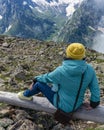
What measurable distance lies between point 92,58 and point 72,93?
70.2 feet

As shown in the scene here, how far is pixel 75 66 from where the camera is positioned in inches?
496

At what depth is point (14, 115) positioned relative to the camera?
44.1 ft

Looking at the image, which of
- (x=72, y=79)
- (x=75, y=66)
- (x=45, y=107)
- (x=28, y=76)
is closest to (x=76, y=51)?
(x=75, y=66)

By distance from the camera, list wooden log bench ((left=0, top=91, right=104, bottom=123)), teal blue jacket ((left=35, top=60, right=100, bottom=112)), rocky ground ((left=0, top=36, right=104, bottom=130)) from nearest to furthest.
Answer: teal blue jacket ((left=35, top=60, right=100, bottom=112))
wooden log bench ((left=0, top=91, right=104, bottom=123))
rocky ground ((left=0, top=36, right=104, bottom=130))

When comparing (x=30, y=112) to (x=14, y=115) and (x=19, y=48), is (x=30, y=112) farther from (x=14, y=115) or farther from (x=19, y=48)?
(x=19, y=48)

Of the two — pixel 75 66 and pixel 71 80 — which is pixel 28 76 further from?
pixel 75 66

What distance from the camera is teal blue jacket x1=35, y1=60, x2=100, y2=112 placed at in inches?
499

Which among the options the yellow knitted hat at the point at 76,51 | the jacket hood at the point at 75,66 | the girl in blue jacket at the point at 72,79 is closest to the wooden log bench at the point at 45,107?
the girl in blue jacket at the point at 72,79

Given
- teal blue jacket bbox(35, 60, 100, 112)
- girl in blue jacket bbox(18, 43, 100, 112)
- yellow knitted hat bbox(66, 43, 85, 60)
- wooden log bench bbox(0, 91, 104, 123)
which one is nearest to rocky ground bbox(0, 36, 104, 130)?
wooden log bench bbox(0, 91, 104, 123)

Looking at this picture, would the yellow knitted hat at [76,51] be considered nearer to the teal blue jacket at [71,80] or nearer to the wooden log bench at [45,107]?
the teal blue jacket at [71,80]

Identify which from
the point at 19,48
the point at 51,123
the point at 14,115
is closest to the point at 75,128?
the point at 51,123

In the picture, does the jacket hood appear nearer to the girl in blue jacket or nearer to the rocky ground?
the girl in blue jacket

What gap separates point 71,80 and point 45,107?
58.2 inches

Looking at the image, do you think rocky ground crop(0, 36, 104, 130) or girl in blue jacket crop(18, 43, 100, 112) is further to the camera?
rocky ground crop(0, 36, 104, 130)
